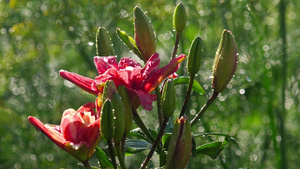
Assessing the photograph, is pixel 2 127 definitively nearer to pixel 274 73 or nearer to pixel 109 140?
pixel 274 73

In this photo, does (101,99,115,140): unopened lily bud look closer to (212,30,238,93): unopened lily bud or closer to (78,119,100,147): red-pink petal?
(78,119,100,147): red-pink petal

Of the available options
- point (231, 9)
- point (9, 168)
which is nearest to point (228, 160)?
point (231, 9)

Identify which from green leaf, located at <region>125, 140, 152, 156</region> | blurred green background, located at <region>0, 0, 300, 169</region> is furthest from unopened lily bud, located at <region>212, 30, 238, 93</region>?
blurred green background, located at <region>0, 0, 300, 169</region>

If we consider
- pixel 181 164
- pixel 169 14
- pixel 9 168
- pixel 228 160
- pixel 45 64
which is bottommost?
pixel 9 168

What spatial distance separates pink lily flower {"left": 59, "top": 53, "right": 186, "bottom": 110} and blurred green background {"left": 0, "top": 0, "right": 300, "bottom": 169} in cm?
54

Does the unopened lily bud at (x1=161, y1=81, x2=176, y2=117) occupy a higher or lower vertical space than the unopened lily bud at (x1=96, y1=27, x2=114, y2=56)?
lower

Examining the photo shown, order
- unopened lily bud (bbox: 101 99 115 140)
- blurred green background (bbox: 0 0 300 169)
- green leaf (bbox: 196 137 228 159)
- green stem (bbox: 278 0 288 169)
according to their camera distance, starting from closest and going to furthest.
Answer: unopened lily bud (bbox: 101 99 115 140), green leaf (bbox: 196 137 228 159), green stem (bbox: 278 0 288 169), blurred green background (bbox: 0 0 300 169)

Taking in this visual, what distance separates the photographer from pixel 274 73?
1242 mm

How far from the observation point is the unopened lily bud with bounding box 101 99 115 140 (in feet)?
1.63

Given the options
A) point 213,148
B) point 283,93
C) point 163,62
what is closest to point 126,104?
point 213,148

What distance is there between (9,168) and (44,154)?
269 mm

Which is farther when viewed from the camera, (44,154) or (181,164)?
(44,154)

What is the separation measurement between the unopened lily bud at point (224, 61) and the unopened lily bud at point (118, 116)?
0.14 m

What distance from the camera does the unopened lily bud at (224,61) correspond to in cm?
59
